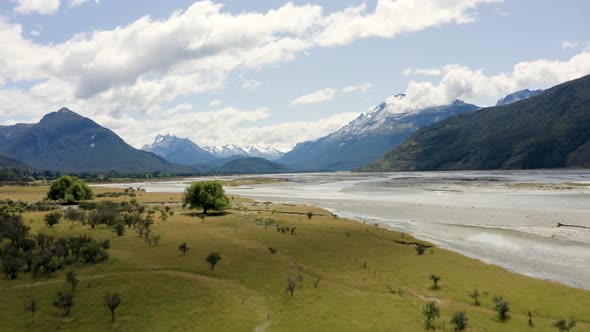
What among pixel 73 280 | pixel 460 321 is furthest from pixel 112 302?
pixel 460 321

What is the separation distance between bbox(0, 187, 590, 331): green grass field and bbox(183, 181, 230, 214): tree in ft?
110

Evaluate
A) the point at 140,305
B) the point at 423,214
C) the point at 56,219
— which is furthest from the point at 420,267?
the point at 56,219

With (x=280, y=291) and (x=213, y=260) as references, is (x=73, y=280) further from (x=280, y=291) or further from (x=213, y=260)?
(x=280, y=291)

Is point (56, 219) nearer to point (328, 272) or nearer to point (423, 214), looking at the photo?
point (328, 272)

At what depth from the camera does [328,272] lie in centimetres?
4366

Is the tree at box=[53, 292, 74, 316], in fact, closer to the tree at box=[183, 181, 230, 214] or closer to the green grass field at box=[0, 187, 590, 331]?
the green grass field at box=[0, 187, 590, 331]

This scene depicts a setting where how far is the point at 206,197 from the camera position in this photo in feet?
294

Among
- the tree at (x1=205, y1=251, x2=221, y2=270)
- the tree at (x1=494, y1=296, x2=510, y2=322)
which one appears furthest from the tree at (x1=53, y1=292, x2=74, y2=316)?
the tree at (x1=494, y1=296, x2=510, y2=322)

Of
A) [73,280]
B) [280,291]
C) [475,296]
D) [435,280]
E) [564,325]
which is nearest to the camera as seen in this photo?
[564,325]

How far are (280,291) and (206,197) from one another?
57.0 m

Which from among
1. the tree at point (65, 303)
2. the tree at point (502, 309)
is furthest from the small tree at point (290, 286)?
the tree at point (65, 303)

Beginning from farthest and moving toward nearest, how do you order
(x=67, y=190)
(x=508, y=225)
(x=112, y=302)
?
(x=67, y=190)
(x=508, y=225)
(x=112, y=302)

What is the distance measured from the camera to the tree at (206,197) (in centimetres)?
8950

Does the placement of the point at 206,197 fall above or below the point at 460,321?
above
